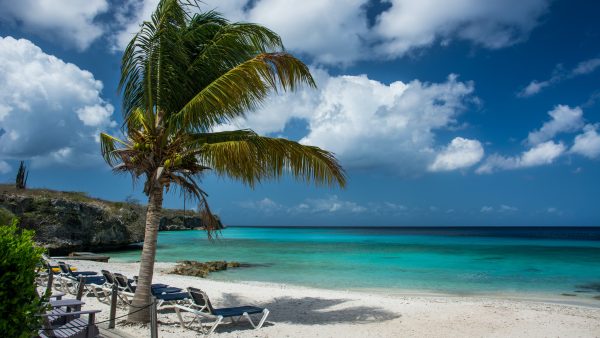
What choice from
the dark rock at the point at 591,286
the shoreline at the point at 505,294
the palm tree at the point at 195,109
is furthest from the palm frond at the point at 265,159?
the dark rock at the point at 591,286

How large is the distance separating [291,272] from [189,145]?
16.0 metres

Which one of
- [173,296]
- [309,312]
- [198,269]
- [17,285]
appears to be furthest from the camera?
[198,269]

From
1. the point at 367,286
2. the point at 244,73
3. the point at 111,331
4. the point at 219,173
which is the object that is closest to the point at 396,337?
the point at 219,173

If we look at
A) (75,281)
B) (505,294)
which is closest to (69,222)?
(75,281)

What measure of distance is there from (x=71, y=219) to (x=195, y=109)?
1237 inches

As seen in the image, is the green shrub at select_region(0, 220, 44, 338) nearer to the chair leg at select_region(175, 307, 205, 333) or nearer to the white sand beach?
the white sand beach

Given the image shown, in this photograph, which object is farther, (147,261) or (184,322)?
(184,322)

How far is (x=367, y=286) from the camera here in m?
18.4

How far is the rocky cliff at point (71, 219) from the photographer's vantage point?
31719mm

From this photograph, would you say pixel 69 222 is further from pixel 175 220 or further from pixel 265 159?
pixel 175 220

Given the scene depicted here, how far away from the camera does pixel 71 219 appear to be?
34.4 meters

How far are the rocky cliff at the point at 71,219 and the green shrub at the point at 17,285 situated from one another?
2834cm

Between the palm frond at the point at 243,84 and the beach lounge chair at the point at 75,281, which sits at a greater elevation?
the palm frond at the point at 243,84

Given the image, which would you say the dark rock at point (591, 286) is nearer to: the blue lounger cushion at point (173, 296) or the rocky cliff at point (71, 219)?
the blue lounger cushion at point (173, 296)
